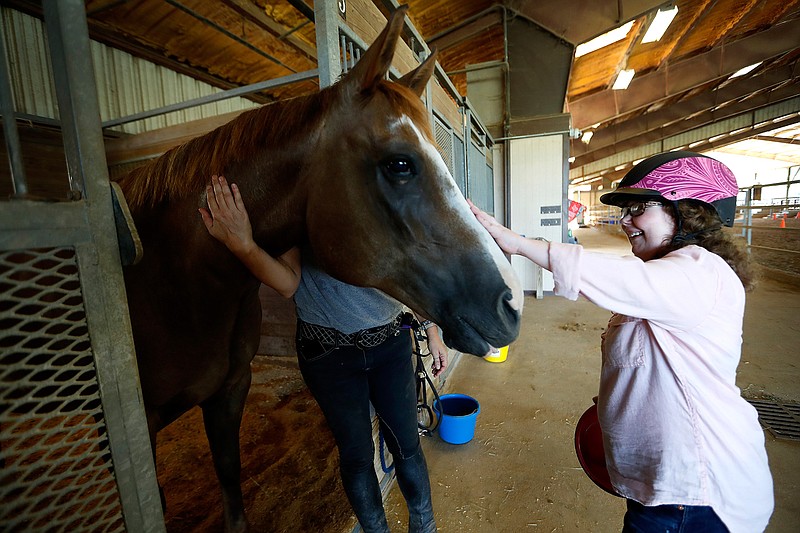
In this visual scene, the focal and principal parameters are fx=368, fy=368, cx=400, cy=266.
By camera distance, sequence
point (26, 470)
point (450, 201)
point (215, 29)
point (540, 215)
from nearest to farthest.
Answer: point (26, 470)
point (450, 201)
point (215, 29)
point (540, 215)

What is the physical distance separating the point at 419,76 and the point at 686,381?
4.45ft

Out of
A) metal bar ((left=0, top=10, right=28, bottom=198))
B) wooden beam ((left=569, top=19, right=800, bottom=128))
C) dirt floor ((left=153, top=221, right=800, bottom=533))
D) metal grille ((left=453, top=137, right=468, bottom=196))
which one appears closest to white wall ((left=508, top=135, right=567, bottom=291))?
dirt floor ((left=153, top=221, right=800, bottom=533))

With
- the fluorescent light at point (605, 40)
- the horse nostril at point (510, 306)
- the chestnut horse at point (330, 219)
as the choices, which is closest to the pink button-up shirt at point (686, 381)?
the horse nostril at point (510, 306)

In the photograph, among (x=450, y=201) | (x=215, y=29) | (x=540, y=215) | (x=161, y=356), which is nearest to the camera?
(x=450, y=201)

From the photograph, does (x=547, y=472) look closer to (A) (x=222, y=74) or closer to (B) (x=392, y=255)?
(B) (x=392, y=255)

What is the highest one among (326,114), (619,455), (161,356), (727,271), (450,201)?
(326,114)

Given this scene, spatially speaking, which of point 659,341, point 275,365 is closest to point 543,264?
point 659,341

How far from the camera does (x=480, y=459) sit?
251 centimetres

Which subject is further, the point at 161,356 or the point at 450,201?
the point at 161,356

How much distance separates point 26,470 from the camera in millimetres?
615

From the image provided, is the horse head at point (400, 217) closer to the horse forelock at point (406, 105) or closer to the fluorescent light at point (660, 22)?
the horse forelock at point (406, 105)

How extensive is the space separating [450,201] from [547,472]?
214 cm

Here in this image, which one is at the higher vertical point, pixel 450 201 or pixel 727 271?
pixel 450 201

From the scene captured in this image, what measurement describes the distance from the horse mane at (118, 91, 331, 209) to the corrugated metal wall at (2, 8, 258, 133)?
323 cm
